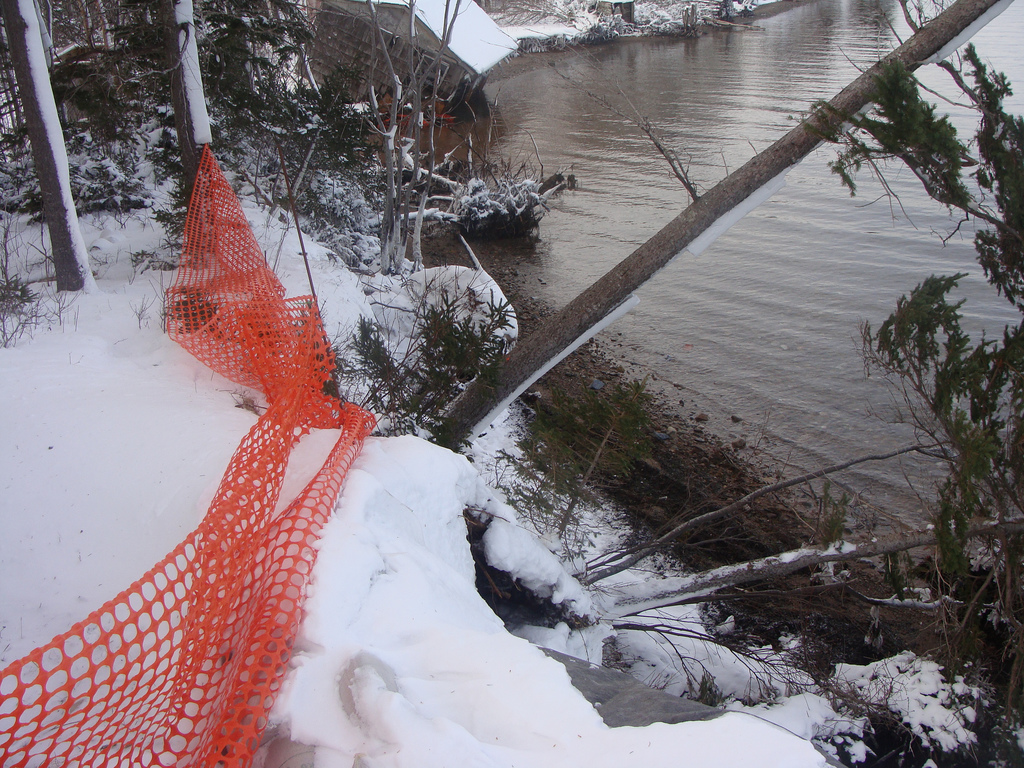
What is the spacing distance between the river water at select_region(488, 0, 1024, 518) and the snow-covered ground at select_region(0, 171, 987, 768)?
3.05m

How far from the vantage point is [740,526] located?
6012mm

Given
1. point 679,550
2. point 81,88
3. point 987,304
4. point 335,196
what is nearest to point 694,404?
point 679,550

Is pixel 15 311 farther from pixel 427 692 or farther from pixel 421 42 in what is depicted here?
pixel 421 42

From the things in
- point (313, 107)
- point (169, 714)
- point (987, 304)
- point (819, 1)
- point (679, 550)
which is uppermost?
point (819, 1)

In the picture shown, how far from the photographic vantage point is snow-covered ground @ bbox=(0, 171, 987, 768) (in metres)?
1.97

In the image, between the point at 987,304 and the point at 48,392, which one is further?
the point at 987,304

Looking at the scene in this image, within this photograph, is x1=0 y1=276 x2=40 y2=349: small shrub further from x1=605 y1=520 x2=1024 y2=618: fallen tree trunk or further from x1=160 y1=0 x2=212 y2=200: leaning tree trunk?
x1=605 y1=520 x2=1024 y2=618: fallen tree trunk

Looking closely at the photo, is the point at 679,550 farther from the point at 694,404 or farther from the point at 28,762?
the point at 28,762

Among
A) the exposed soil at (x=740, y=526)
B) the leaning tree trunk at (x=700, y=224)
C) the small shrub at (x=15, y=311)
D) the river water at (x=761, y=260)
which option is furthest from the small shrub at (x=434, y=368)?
the small shrub at (x=15, y=311)

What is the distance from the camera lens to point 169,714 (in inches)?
80.0

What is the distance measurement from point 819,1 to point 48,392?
44256 millimetres

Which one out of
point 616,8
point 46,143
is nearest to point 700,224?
point 46,143

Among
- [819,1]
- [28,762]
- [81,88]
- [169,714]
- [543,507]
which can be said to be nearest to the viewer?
[28,762]

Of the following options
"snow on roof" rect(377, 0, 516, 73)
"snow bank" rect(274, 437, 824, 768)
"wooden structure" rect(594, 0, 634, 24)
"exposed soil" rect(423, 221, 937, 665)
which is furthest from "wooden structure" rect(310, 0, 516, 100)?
"snow bank" rect(274, 437, 824, 768)
